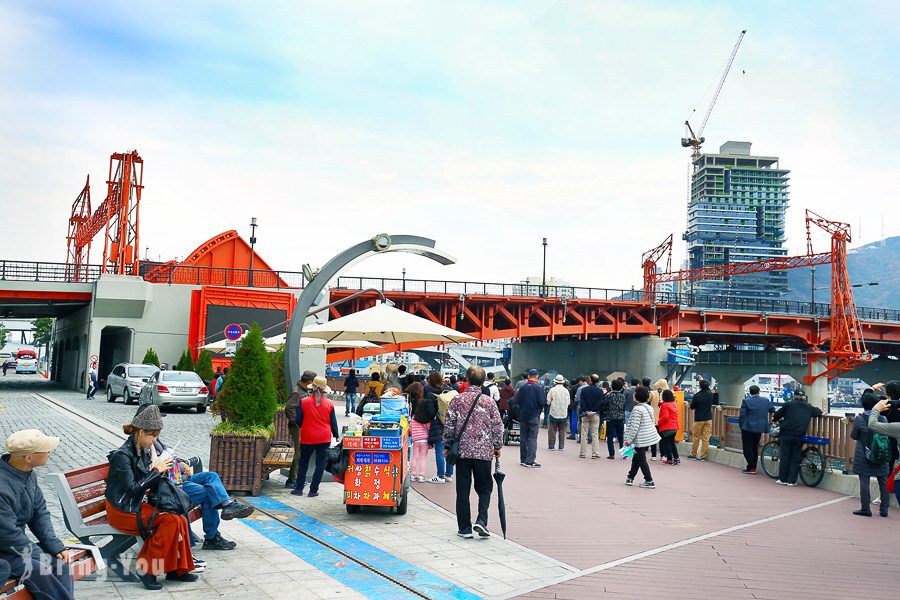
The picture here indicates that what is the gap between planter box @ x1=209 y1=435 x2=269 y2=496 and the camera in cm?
1021

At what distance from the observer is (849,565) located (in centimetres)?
795

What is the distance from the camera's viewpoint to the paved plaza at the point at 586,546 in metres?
6.66

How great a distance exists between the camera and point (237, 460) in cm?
1027

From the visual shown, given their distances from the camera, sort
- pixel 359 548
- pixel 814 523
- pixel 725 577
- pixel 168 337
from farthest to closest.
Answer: pixel 168 337, pixel 814 523, pixel 359 548, pixel 725 577

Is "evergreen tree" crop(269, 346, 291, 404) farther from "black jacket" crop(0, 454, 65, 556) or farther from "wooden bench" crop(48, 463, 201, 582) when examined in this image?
"black jacket" crop(0, 454, 65, 556)

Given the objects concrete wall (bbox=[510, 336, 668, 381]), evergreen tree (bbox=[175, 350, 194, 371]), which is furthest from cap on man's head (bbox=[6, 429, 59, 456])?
concrete wall (bbox=[510, 336, 668, 381])

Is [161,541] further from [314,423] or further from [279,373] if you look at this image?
[279,373]

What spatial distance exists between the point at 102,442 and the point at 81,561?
11190 mm

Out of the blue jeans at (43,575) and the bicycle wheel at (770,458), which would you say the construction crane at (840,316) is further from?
the blue jeans at (43,575)

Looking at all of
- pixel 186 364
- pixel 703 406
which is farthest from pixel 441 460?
pixel 186 364

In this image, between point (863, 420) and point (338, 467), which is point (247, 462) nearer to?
point (338, 467)

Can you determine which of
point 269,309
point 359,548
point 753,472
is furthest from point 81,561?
point 269,309

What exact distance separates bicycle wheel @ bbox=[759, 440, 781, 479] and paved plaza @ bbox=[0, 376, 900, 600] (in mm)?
971

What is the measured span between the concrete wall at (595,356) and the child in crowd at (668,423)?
41.1m
